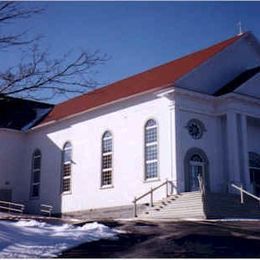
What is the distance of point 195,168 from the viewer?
1071 inches

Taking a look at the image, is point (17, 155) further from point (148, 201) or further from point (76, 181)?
point (148, 201)

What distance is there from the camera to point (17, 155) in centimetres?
3797

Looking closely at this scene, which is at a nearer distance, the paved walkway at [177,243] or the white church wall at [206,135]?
the paved walkway at [177,243]

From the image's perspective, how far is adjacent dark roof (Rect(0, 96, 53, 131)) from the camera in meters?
38.6

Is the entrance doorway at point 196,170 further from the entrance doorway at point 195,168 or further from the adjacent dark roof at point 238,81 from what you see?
the adjacent dark roof at point 238,81

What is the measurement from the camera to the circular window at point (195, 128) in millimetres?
27344

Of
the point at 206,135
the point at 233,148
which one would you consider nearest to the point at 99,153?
the point at 206,135

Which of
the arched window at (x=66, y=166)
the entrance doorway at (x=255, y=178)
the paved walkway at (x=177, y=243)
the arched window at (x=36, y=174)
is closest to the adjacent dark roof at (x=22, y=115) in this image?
the arched window at (x=36, y=174)

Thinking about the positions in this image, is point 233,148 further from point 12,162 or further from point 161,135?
point 12,162

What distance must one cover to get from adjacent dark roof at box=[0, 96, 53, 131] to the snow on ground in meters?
22.7

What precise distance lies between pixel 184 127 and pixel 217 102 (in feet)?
10.1

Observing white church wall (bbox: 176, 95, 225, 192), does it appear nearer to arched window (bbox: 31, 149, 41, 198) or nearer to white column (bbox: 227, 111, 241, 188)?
white column (bbox: 227, 111, 241, 188)

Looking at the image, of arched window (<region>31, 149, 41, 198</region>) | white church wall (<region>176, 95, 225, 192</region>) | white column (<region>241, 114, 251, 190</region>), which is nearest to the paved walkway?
white church wall (<region>176, 95, 225, 192</region>)

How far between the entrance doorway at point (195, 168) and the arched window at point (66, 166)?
9.80 meters
